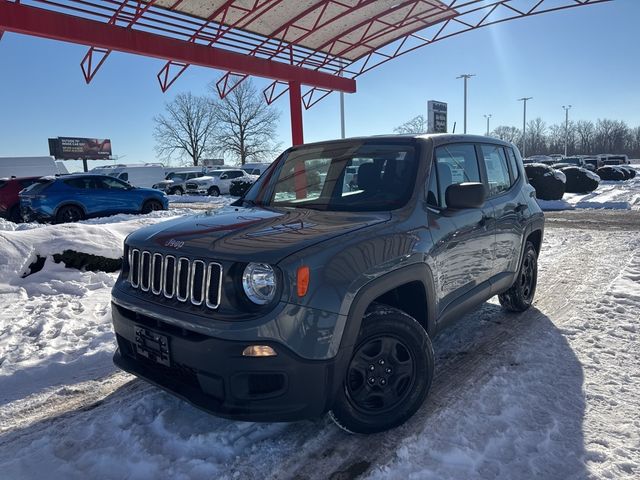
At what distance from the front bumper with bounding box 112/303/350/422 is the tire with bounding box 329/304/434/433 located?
0.25m

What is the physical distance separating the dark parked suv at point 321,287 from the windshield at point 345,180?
0.5 inches

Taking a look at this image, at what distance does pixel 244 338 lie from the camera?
218 cm

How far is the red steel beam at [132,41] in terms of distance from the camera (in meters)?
10.2

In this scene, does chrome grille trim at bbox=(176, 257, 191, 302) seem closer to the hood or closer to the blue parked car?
the hood

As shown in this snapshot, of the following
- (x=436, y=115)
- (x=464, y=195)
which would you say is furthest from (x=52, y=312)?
→ (x=436, y=115)

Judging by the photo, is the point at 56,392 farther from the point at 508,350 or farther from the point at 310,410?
the point at 508,350

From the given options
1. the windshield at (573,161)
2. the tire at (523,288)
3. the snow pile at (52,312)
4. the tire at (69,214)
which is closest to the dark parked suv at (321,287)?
the tire at (523,288)

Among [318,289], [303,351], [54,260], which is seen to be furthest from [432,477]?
[54,260]

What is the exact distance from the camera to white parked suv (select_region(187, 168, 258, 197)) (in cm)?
2788

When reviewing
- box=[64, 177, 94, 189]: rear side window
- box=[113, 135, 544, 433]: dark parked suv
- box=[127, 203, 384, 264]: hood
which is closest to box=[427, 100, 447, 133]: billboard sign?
box=[64, 177, 94, 189]: rear side window

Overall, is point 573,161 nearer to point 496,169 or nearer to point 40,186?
point 40,186

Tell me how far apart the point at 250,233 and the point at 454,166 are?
1916 mm

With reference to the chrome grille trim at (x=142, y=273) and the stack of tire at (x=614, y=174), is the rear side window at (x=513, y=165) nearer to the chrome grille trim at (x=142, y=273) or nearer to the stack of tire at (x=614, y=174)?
the chrome grille trim at (x=142, y=273)

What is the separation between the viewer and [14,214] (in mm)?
14492
